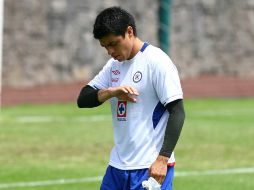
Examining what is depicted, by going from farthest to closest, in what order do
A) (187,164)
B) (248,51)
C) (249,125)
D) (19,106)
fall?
(248,51) → (19,106) → (249,125) → (187,164)

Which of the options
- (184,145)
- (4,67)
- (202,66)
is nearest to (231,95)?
(202,66)

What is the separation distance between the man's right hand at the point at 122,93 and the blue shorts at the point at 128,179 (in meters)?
0.55

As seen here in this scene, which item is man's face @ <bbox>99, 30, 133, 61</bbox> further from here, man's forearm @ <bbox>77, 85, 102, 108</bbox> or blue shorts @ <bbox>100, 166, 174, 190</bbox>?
blue shorts @ <bbox>100, 166, 174, 190</bbox>

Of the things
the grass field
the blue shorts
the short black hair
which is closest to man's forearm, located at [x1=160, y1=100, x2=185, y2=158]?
the blue shorts

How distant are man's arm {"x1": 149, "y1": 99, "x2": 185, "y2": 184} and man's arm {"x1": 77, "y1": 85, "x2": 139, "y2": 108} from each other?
317 millimetres

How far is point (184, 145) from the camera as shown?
54.3 feet

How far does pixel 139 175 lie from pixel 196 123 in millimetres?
13162

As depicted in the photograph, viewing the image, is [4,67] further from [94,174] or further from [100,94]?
[100,94]

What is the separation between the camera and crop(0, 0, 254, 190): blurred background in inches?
540

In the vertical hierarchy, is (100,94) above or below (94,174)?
above

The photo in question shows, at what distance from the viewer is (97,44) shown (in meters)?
28.0

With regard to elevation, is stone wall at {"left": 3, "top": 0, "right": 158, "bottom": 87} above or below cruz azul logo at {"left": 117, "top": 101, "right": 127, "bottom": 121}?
above

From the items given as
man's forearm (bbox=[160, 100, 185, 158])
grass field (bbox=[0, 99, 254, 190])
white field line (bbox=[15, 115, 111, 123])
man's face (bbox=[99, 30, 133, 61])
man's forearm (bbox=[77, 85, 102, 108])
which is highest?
man's face (bbox=[99, 30, 133, 61])

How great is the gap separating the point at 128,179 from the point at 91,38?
20.5 metres
